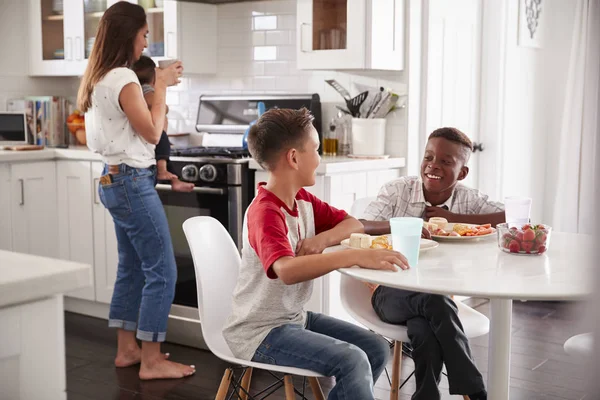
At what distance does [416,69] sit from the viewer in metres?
3.75

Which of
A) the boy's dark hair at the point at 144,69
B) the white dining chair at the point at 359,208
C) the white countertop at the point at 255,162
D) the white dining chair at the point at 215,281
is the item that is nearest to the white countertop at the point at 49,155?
the white countertop at the point at 255,162

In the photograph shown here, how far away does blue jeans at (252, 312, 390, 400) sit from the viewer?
1.79 metres

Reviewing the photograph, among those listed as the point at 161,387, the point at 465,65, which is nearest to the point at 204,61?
the point at 465,65

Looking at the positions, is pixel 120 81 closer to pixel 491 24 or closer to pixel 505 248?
pixel 505 248

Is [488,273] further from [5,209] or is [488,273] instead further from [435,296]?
[5,209]

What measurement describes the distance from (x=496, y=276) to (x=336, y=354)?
1.40 ft

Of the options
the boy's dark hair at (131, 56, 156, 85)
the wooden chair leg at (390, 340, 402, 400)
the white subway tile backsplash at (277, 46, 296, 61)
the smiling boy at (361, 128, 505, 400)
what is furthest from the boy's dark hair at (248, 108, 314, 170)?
the white subway tile backsplash at (277, 46, 296, 61)

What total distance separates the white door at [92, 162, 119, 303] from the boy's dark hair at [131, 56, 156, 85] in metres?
0.85

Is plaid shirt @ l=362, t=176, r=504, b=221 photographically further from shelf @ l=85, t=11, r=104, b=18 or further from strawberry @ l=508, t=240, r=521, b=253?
shelf @ l=85, t=11, r=104, b=18

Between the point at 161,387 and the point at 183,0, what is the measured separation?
6.71 ft

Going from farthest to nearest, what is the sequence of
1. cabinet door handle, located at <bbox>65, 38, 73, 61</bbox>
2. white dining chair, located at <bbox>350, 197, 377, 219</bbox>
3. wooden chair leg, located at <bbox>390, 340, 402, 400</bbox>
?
cabinet door handle, located at <bbox>65, 38, 73, 61</bbox> → white dining chair, located at <bbox>350, 197, 377, 219</bbox> → wooden chair leg, located at <bbox>390, 340, 402, 400</bbox>

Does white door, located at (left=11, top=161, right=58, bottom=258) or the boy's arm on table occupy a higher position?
the boy's arm on table

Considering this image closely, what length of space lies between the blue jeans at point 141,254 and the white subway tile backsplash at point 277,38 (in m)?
1.28

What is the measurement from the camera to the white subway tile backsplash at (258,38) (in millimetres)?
4074
